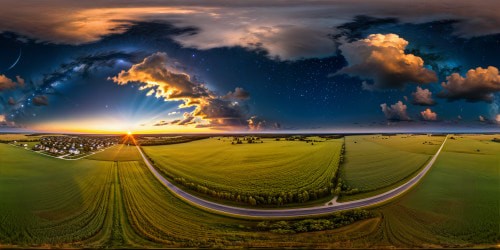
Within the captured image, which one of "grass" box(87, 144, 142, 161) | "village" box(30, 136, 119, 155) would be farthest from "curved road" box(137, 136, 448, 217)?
"village" box(30, 136, 119, 155)

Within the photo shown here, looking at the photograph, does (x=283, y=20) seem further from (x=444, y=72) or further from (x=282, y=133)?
(x=444, y=72)

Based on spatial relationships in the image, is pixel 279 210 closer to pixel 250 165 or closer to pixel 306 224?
pixel 306 224

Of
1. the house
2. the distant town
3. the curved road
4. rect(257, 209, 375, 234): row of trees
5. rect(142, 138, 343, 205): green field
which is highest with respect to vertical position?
the distant town

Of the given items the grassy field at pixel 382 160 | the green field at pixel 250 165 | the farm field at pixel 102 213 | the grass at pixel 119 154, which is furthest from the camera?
the grass at pixel 119 154

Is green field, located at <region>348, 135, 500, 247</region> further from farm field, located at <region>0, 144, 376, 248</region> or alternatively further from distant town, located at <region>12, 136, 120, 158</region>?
distant town, located at <region>12, 136, 120, 158</region>

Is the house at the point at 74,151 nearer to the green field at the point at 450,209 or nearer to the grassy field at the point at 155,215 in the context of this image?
the grassy field at the point at 155,215

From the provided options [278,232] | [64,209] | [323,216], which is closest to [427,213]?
[323,216]

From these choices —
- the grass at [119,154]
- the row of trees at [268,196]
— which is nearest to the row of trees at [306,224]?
the row of trees at [268,196]
